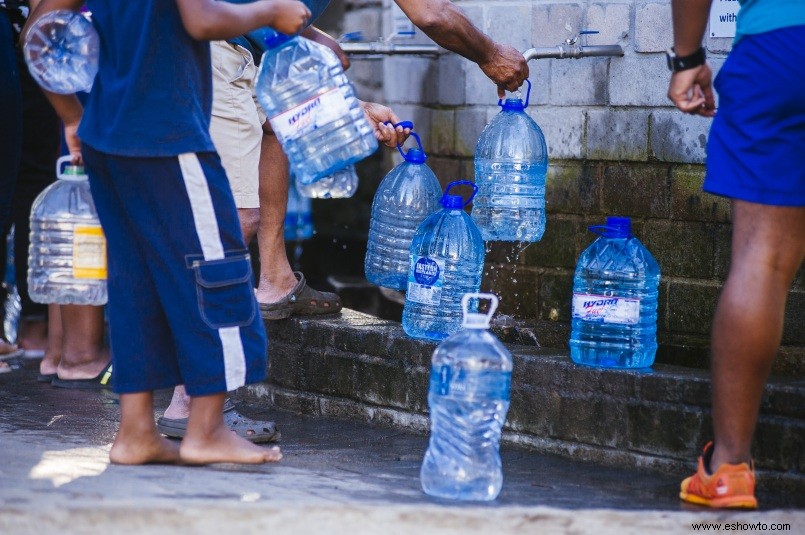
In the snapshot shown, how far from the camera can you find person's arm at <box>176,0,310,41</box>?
156 inches

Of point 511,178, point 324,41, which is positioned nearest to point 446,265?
point 511,178


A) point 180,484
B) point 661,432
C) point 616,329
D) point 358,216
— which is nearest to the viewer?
point 180,484

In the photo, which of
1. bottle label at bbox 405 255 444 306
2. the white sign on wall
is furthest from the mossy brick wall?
bottle label at bbox 405 255 444 306

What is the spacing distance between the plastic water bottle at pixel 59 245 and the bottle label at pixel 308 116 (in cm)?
193

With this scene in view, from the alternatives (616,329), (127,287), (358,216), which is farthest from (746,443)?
(358,216)

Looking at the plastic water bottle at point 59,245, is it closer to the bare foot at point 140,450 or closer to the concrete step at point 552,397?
the concrete step at point 552,397

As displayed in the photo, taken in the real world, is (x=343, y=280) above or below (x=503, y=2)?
below

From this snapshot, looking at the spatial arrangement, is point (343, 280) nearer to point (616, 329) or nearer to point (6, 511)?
point (616, 329)

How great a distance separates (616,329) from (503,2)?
6.48ft

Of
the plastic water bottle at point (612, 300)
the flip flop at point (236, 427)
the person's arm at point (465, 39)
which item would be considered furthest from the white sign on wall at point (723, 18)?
the flip flop at point (236, 427)

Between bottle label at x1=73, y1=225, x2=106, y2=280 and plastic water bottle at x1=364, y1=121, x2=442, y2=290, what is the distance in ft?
4.45

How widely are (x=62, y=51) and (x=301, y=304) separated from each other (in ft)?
6.12

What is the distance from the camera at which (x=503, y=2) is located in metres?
6.22

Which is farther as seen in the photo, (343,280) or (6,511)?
(343,280)
